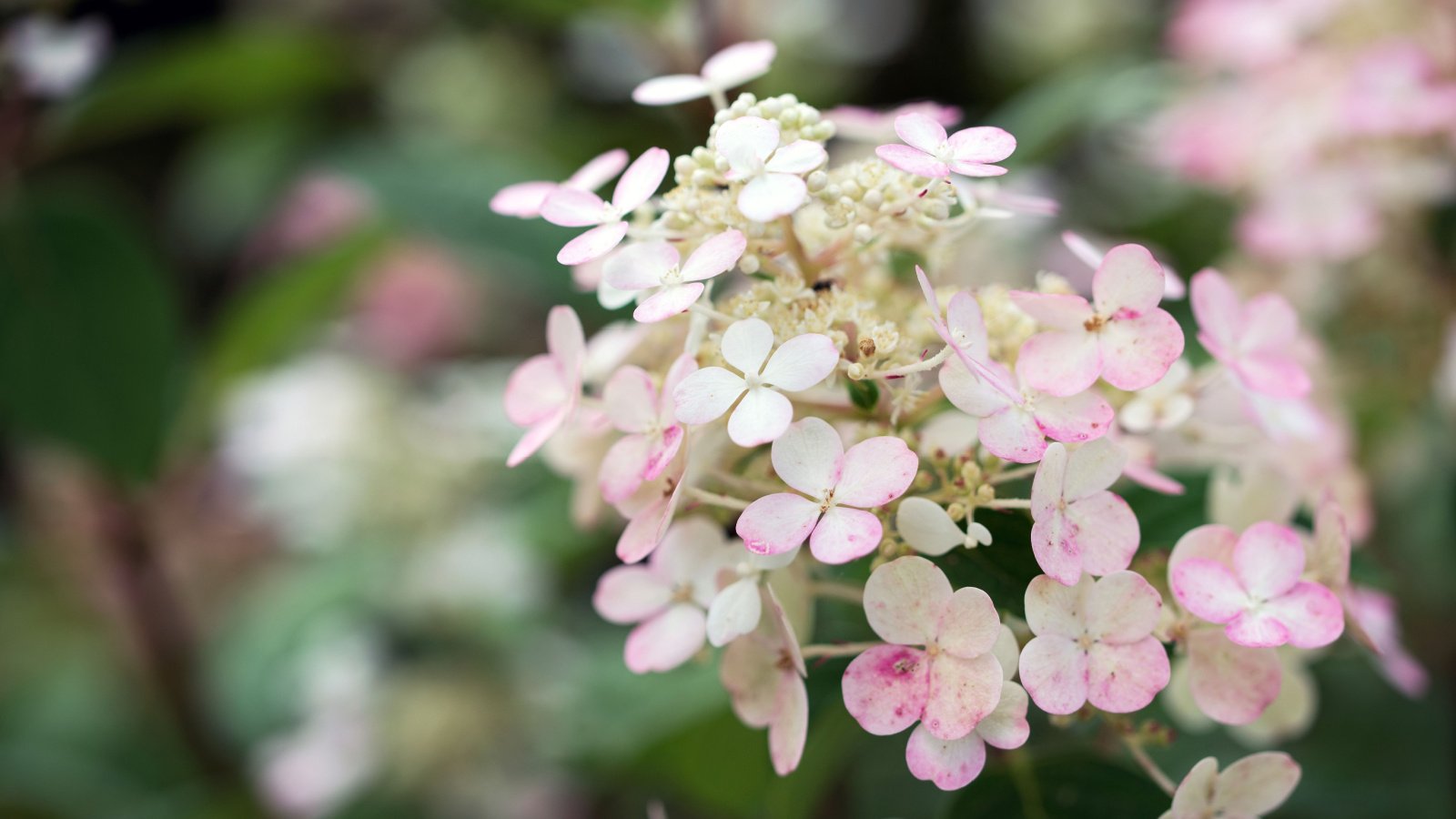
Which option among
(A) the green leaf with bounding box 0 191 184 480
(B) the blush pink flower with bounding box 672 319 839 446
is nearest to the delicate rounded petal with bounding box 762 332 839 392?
(B) the blush pink flower with bounding box 672 319 839 446

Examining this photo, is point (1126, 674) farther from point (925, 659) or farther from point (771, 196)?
point (771, 196)

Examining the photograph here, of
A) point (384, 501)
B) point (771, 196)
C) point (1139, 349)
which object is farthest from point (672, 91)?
point (384, 501)

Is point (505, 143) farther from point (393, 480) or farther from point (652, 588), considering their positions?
point (652, 588)

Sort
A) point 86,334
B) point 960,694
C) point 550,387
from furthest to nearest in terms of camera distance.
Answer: point 86,334 < point 550,387 < point 960,694

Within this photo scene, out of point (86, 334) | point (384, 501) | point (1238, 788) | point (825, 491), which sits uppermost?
point (825, 491)

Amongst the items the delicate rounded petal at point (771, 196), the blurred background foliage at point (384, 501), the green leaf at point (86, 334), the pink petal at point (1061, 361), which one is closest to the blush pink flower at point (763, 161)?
the delicate rounded petal at point (771, 196)

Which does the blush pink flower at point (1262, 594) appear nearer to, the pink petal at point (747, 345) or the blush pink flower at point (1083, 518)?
the blush pink flower at point (1083, 518)
